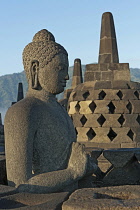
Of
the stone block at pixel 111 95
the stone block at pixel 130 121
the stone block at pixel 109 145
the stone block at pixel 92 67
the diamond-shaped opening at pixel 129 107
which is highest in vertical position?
the stone block at pixel 92 67

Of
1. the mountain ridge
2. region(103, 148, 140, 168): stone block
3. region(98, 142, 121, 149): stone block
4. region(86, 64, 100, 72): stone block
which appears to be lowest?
region(98, 142, 121, 149): stone block

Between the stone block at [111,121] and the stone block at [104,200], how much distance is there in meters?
3.62

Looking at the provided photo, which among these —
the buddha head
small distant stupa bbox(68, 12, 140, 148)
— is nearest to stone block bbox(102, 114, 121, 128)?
small distant stupa bbox(68, 12, 140, 148)

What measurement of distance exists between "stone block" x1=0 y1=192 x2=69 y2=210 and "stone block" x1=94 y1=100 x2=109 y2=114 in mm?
3853

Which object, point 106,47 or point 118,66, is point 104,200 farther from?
point 106,47

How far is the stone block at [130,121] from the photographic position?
5871 mm

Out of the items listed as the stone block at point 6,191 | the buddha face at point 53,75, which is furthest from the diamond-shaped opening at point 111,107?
the stone block at point 6,191

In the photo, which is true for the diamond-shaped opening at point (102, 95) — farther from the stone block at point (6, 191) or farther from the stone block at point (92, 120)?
the stone block at point (6, 191)

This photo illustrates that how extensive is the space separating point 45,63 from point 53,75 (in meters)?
0.13

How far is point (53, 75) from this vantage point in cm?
292

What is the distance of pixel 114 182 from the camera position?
3820 mm

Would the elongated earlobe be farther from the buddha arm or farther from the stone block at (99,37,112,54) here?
the stone block at (99,37,112,54)

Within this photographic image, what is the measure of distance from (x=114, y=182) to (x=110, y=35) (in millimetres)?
3697

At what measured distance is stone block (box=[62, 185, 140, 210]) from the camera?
1.75 m
